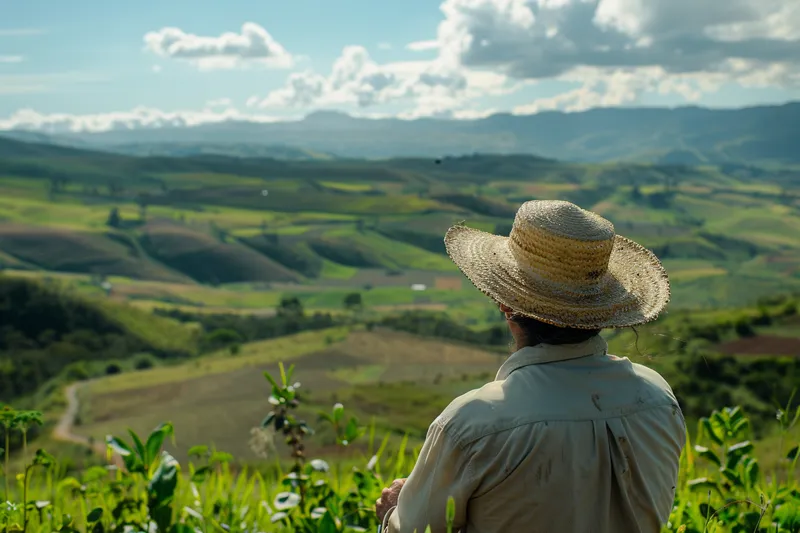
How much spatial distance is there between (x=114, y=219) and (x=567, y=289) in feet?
489

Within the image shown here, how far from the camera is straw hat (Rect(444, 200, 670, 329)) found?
245 cm

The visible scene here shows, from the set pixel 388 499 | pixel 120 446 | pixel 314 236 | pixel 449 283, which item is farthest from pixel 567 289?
pixel 314 236

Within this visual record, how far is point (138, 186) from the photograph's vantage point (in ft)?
641

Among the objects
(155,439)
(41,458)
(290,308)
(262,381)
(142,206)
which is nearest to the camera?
(155,439)

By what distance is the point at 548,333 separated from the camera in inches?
98.3

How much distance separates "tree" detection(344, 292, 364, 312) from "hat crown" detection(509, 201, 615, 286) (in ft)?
327

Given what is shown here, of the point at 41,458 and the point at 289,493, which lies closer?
the point at 41,458

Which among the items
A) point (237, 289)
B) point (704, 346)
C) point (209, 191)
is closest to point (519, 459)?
point (704, 346)

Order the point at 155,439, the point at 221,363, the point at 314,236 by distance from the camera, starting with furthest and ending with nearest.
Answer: the point at 314,236 → the point at 221,363 → the point at 155,439

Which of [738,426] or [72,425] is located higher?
[738,426]

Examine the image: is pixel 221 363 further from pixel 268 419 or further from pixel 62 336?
pixel 268 419

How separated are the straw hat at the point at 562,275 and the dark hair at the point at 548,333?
0.07 metres

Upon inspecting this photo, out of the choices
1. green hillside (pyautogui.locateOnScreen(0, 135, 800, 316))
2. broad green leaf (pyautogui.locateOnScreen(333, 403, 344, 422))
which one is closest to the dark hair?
broad green leaf (pyautogui.locateOnScreen(333, 403, 344, 422))

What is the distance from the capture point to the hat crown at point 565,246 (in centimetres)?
251
